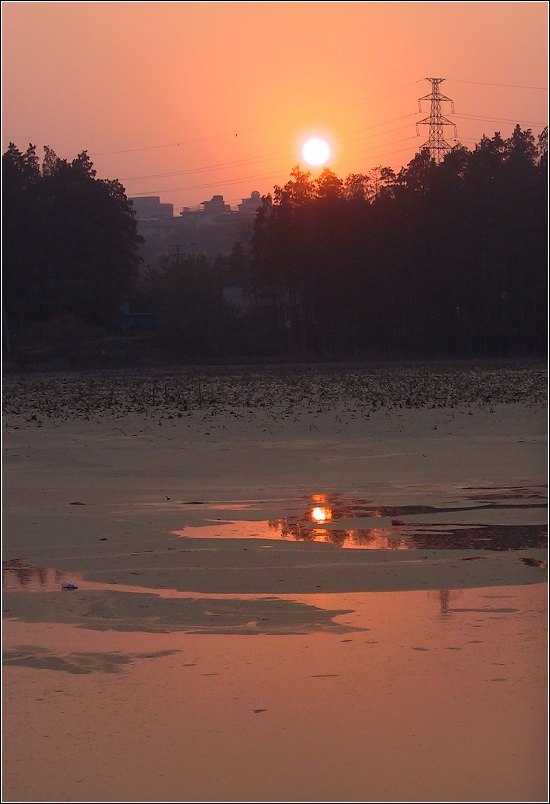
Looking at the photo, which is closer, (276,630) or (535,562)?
(276,630)

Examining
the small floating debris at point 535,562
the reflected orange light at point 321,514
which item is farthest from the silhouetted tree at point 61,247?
the small floating debris at point 535,562

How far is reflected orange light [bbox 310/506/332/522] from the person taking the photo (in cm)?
1051

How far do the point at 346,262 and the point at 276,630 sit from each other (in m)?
63.2

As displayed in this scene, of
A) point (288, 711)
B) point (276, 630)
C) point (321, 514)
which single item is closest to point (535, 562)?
point (276, 630)

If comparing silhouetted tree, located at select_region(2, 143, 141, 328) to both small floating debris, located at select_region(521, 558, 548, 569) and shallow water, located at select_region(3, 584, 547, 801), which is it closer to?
small floating debris, located at select_region(521, 558, 548, 569)

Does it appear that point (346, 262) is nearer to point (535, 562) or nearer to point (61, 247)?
point (61, 247)

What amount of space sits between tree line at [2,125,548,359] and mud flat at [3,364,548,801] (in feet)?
172

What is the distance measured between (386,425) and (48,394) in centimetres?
1534

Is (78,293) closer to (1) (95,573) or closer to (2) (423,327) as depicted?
(2) (423,327)

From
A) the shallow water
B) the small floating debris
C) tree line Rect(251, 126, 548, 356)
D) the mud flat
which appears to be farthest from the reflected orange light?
tree line Rect(251, 126, 548, 356)

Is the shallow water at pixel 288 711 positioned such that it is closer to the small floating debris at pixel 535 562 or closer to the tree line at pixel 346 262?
the small floating debris at pixel 535 562

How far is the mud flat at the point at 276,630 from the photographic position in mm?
4738

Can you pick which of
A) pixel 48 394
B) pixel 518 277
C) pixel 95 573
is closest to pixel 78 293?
pixel 518 277

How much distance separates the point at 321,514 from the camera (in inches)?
426
